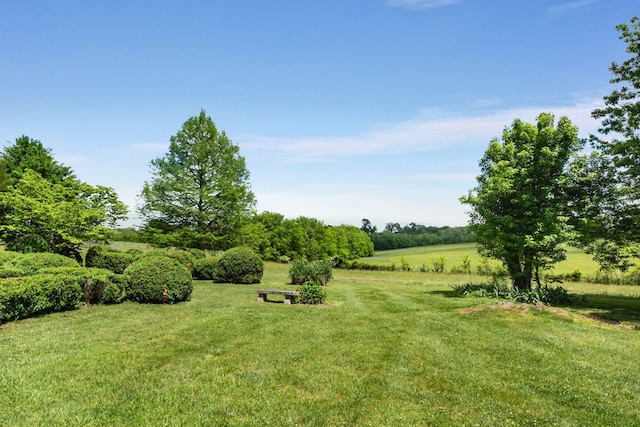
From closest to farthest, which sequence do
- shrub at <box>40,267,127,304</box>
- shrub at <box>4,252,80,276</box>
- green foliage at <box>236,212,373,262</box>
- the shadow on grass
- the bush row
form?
the bush row
shrub at <box>40,267,127,304</box>
shrub at <box>4,252,80,276</box>
the shadow on grass
green foliage at <box>236,212,373,262</box>

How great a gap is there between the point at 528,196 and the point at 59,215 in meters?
22.7

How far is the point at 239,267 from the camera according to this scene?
21312 millimetres

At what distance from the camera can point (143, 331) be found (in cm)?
912

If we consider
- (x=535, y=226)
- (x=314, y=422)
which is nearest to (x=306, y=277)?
(x=535, y=226)

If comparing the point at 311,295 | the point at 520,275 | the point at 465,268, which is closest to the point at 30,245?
the point at 311,295

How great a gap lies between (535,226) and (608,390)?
11580mm

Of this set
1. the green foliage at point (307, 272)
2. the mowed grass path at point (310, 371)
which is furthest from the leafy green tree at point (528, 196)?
the green foliage at point (307, 272)

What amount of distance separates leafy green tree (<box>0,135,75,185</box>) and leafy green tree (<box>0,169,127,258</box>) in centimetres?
1095

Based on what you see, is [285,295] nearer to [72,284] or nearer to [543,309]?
[72,284]

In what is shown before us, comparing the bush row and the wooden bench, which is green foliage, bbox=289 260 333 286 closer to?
the wooden bench

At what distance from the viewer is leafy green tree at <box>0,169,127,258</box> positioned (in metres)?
19.0

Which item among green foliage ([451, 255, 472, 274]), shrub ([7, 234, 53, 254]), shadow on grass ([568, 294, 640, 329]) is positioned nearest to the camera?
shadow on grass ([568, 294, 640, 329])

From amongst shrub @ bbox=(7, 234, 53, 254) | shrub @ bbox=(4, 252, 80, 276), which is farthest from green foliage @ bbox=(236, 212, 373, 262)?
shrub @ bbox=(4, 252, 80, 276)

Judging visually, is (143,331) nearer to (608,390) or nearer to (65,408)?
(65,408)
